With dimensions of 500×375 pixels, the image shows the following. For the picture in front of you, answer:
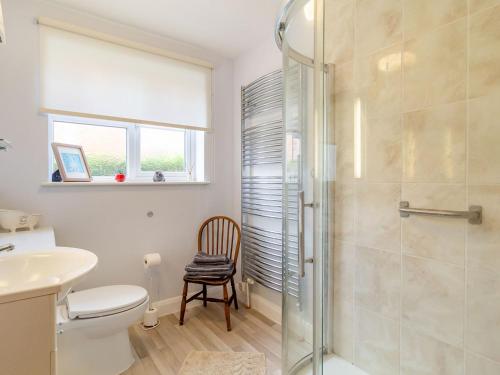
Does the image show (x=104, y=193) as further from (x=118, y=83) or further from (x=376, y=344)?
(x=376, y=344)

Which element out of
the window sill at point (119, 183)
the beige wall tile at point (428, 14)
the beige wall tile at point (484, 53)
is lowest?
the window sill at point (119, 183)

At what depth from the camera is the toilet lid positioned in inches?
60.6

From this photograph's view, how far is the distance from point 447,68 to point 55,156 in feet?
7.70

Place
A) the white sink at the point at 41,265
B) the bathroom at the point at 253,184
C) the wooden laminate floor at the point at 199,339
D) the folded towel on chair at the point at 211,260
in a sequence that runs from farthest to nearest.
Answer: the folded towel on chair at the point at 211,260, the wooden laminate floor at the point at 199,339, the bathroom at the point at 253,184, the white sink at the point at 41,265

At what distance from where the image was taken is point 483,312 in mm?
1121

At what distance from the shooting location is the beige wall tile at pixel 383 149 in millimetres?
1384

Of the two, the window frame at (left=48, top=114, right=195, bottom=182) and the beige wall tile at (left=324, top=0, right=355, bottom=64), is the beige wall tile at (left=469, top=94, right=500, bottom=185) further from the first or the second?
the window frame at (left=48, top=114, right=195, bottom=182)

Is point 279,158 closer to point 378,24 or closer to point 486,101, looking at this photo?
point 378,24

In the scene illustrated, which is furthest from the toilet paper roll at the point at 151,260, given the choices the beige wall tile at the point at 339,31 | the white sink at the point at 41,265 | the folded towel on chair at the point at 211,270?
the beige wall tile at the point at 339,31

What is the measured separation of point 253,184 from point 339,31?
133 centimetres

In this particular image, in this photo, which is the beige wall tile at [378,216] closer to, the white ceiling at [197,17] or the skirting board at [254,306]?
the skirting board at [254,306]

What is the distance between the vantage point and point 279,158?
2.16m

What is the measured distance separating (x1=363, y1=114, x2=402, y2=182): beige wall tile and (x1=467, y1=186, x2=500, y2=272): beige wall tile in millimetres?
338

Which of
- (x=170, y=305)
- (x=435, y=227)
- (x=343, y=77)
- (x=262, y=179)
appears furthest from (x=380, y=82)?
(x=170, y=305)
